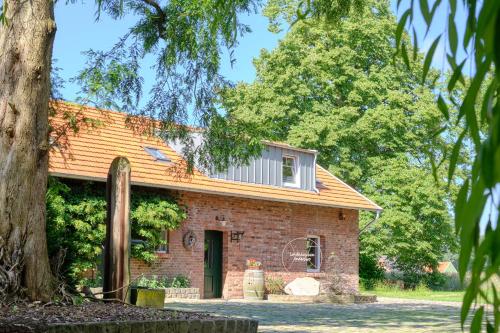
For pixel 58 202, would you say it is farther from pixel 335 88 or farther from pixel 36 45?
pixel 335 88

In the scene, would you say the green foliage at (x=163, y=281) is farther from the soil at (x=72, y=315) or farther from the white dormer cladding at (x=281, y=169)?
the soil at (x=72, y=315)

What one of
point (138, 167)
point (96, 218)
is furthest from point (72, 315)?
point (138, 167)

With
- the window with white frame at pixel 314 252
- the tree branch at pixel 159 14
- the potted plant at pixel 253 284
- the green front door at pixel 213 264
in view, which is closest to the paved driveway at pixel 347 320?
the tree branch at pixel 159 14

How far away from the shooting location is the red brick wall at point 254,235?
874 inches

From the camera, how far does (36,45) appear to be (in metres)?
8.59

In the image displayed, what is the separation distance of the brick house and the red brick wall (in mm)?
28

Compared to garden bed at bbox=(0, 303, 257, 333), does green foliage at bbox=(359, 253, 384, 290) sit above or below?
above

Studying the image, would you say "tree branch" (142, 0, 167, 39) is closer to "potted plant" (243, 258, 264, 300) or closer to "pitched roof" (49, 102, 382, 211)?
"pitched roof" (49, 102, 382, 211)

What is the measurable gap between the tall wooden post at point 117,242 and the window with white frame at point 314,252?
1708 cm

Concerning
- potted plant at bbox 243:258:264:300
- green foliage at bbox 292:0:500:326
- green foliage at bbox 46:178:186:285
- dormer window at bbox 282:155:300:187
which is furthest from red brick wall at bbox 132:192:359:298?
green foliage at bbox 292:0:500:326

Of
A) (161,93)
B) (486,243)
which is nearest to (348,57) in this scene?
(161,93)

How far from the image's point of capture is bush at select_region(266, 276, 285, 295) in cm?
2409

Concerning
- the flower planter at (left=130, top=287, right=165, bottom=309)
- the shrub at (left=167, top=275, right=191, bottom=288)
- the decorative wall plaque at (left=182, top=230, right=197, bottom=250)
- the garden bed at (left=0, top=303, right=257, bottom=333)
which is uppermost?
the decorative wall plaque at (left=182, top=230, right=197, bottom=250)

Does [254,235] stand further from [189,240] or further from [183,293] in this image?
[183,293]
